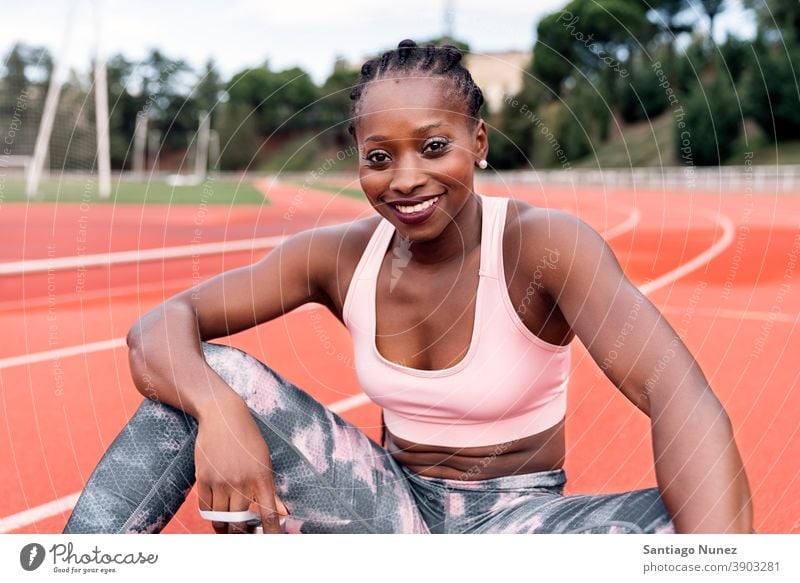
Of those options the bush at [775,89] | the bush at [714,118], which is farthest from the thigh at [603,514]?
the bush at [714,118]

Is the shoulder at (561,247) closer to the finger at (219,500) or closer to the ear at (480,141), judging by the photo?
the ear at (480,141)

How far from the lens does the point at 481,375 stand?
1776 mm

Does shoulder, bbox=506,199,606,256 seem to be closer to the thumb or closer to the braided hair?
the braided hair

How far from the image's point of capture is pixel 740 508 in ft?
5.15

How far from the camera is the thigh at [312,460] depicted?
71.6 inches

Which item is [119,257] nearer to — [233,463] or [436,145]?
[233,463]

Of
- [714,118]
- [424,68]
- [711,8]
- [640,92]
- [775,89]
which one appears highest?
[775,89]

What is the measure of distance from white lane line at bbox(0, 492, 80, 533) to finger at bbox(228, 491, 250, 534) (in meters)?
1.34

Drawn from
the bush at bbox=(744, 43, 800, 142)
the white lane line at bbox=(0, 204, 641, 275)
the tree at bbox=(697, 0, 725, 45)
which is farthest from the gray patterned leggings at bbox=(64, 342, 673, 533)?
the bush at bbox=(744, 43, 800, 142)

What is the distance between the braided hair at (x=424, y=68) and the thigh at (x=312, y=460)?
0.55 meters

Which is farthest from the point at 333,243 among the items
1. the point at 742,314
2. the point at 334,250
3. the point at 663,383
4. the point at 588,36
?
the point at 742,314

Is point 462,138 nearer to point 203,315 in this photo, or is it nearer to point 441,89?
point 441,89

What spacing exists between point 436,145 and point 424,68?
0.48ft
